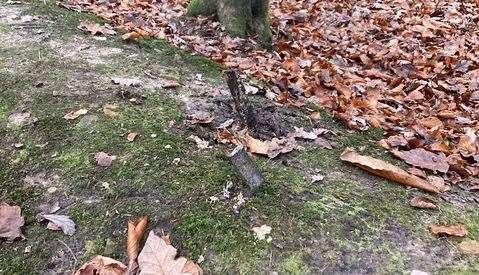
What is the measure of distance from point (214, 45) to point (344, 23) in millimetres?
2127

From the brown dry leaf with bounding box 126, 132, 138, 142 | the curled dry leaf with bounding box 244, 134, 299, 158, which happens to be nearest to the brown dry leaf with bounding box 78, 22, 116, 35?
the brown dry leaf with bounding box 126, 132, 138, 142

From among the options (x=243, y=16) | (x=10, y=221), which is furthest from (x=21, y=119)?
(x=243, y=16)

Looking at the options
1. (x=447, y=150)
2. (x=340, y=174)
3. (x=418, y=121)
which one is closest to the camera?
(x=340, y=174)

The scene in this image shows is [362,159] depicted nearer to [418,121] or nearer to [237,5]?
[418,121]

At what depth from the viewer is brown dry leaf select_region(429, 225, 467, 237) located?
2441 mm

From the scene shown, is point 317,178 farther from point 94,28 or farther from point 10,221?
point 94,28

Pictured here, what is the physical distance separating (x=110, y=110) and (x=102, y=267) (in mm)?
1318

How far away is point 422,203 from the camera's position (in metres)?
2.66

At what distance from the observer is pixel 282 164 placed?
2879 millimetres

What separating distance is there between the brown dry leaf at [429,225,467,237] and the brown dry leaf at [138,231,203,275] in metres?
1.09

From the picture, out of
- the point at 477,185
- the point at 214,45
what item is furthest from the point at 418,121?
the point at 214,45

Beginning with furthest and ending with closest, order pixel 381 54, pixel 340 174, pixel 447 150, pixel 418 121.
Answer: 1. pixel 381 54
2. pixel 418 121
3. pixel 447 150
4. pixel 340 174

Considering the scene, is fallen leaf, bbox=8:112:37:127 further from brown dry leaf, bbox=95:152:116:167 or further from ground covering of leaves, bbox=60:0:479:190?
ground covering of leaves, bbox=60:0:479:190

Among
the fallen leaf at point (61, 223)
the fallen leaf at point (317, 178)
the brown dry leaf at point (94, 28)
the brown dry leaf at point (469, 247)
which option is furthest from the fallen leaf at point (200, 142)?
the brown dry leaf at point (94, 28)
